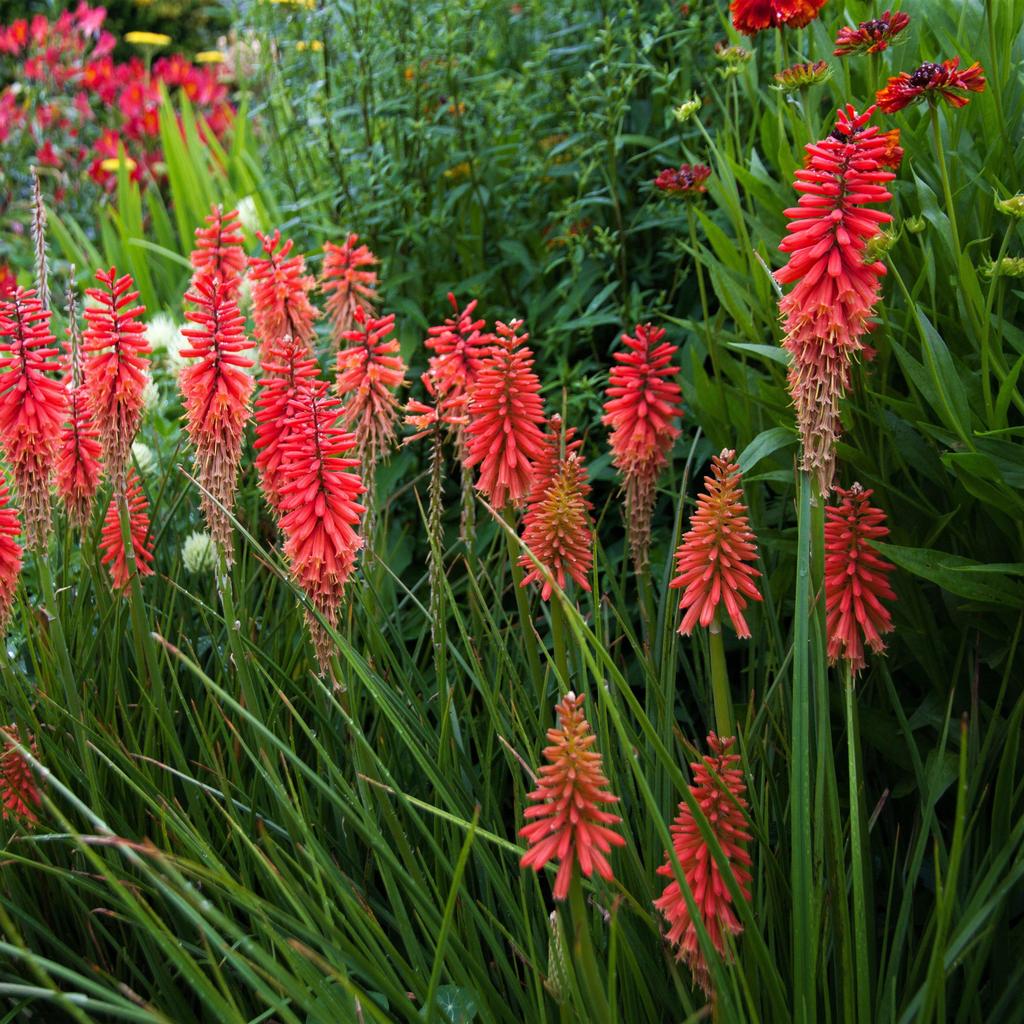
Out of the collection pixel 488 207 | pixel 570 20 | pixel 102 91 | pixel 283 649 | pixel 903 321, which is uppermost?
pixel 102 91

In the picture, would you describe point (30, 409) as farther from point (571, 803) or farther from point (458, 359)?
point (571, 803)

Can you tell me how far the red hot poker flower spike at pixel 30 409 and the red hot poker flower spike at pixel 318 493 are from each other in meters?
0.58

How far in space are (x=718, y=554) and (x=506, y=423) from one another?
588mm

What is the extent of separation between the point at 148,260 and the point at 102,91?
92.5 inches

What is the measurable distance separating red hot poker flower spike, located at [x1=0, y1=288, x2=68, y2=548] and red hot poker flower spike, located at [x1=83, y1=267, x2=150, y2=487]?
82 millimetres

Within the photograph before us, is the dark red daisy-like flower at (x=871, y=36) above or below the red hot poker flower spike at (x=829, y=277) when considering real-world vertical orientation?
above

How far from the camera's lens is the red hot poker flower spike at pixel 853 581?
212 cm

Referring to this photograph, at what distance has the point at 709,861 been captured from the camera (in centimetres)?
178

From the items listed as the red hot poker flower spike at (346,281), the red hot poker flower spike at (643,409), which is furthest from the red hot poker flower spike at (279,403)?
the red hot poker flower spike at (346,281)

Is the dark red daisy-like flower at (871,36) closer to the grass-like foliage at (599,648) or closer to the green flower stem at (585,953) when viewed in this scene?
the grass-like foliage at (599,648)

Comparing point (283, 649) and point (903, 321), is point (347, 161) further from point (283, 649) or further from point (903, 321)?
point (903, 321)

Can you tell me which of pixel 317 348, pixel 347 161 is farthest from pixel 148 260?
pixel 317 348

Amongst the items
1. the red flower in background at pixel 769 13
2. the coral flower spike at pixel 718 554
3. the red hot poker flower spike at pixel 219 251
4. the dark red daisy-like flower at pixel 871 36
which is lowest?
the coral flower spike at pixel 718 554

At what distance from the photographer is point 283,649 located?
3123mm
